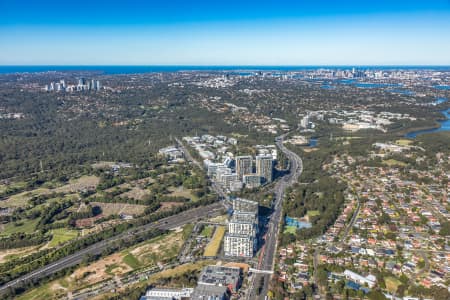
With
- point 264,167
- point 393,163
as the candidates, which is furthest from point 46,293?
point 393,163

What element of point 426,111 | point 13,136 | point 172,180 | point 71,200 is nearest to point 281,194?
point 172,180

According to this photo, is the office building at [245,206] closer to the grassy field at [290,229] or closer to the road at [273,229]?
the road at [273,229]

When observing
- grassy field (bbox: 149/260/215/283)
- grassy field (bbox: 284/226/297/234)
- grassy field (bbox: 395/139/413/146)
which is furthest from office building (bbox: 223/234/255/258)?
grassy field (bbox: 395/139/413/146)

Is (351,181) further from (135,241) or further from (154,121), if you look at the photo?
(154,121)

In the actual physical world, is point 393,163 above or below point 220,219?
above

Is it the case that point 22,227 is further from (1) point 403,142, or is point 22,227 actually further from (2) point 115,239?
(1) point 403,142

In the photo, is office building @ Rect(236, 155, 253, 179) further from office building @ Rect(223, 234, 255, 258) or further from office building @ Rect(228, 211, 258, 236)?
office building @ Rect(223, 234, 255, 258)
